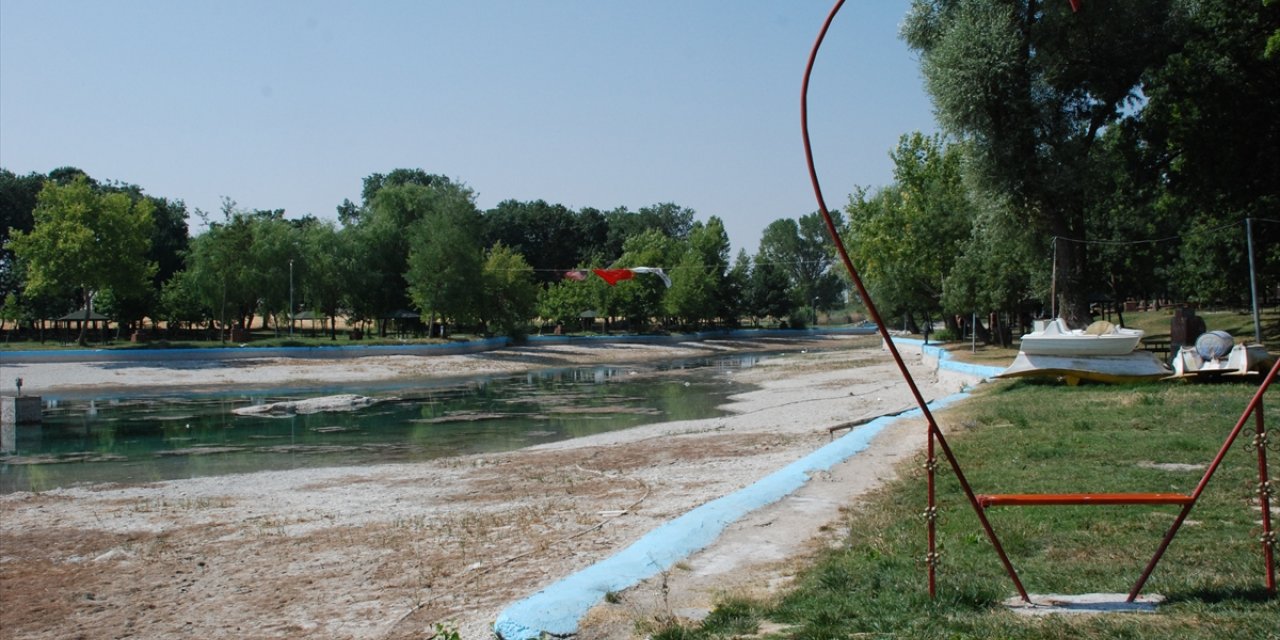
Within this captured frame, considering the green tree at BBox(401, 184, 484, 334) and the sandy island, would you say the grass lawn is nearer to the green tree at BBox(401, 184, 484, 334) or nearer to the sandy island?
the sandy island

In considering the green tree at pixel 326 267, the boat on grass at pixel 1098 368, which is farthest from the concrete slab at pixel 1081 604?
the green tree at pixel 326 267

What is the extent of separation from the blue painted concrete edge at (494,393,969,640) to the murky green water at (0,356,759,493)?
1159cm

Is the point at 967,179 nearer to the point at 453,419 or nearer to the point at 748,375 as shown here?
the point at 453,419

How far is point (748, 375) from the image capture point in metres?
50.0

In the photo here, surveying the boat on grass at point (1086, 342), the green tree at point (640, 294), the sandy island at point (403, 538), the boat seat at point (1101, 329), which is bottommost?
the sandy island at point (403, 538)

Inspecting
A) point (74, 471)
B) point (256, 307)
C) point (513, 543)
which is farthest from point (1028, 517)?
point (256, 307)

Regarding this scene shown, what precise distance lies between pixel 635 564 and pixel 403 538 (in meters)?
4.57

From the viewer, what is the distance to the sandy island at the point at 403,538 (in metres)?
8.28

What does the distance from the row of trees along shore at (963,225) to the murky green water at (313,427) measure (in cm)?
1176

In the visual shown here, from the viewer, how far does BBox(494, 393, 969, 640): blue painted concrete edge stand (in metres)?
6.46

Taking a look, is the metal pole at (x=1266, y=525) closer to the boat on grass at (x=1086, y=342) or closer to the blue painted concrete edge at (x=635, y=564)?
the blue painted concrete edge at (x=635, y=564)

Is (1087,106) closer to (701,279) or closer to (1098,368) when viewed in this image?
(1098,368)

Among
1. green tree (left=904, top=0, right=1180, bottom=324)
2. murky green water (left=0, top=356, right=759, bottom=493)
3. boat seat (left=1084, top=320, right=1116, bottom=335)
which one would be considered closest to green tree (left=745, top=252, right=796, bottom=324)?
murky green water (left=0, top=356, right=759, bottom=493)

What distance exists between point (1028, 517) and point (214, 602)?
780 centimetres
